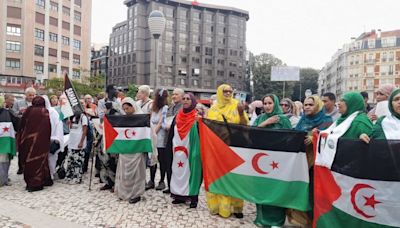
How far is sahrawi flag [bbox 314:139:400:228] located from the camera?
3309 millimetres

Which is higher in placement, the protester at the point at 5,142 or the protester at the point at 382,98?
the protester at the point at 382,98

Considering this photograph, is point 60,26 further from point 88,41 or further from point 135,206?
point 135,206

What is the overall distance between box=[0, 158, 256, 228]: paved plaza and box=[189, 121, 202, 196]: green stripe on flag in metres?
0.32

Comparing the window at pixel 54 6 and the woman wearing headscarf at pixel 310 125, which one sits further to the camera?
the window at pixel 54 6

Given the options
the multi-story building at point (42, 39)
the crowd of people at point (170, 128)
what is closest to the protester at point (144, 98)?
the crowd of people at point (170, 128)

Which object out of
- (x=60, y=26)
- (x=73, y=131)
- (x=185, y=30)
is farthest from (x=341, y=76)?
(x=73, y=131)

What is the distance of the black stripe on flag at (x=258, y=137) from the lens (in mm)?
4324

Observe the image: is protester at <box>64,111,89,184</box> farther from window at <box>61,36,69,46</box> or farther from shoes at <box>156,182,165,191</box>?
window at <box>61,36,69,46</box>

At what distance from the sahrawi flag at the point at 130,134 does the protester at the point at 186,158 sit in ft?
1.61

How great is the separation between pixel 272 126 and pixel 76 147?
13.4 feet

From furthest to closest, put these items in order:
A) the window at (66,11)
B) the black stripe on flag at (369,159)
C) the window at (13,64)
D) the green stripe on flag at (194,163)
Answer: the window at (66,11), the window at (13,64), the green stripe on flag at (194,163), the black stripe on flag at (369,159)

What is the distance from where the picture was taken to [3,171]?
666 centimetres

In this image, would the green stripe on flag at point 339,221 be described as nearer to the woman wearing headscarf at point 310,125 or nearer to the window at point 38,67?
the woman wearing headscarf at point 310,125

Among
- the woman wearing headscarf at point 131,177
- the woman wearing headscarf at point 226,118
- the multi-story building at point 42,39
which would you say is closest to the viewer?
the woman wearing headscarf at point 226,118
